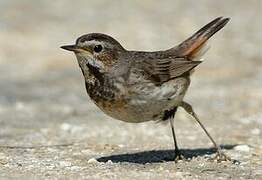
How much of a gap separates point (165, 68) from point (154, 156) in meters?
0.95

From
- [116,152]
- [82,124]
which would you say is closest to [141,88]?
[116,152]

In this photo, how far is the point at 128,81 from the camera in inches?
319

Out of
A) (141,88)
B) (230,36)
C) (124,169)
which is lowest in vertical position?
(124,169)

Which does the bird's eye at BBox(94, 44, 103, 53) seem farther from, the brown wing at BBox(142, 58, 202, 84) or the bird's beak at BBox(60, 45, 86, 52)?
the brown wing at BBox(142, 58, 202, 84)

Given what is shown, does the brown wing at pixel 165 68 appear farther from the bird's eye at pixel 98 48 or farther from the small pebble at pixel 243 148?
the small pebble at pixel 243 148

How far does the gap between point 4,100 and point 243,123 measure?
11.9 ft

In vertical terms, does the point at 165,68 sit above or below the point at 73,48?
below

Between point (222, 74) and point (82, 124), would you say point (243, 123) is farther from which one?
point (222, 74)

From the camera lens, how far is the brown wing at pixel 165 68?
8.38m

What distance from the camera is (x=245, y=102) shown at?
1205cm

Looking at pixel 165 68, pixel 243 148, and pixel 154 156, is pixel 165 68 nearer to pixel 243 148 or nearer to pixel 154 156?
pixel 154 156

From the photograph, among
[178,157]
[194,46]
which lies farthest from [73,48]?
[194,46]

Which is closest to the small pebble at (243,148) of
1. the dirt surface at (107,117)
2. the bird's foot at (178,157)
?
the dirt surface at (107,117)

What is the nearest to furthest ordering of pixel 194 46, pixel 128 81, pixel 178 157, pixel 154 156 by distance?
pixel 128 81, pixel 178 157, pixel 154 156, pixel 194 46
